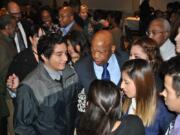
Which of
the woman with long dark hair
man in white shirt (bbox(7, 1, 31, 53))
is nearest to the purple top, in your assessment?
the woman with long dark hair

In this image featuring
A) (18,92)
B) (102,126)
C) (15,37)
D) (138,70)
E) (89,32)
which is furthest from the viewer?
(89,32)

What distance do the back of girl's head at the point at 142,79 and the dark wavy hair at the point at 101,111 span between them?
16.1 inches

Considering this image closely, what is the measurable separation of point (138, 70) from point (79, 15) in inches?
169

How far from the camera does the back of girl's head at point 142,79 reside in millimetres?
2432

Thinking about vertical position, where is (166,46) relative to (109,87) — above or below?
below

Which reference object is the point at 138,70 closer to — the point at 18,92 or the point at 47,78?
the point at 47,78

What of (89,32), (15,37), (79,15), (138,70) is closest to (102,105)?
(138,70)

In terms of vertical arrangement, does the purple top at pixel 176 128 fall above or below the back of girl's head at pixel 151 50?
below

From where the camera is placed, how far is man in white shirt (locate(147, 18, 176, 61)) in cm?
414

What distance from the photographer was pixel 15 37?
4688 millimetres

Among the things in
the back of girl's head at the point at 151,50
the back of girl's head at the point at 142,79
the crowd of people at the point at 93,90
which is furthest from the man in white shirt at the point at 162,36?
the back of girl's head at the point at 142,79

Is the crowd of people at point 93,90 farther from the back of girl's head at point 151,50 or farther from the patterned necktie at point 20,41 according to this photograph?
the patterned necktie at point 20,41

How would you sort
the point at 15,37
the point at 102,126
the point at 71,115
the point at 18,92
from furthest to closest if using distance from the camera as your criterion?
the point at 15,37, the point at 71,115, the point at 18,92, the point at 102,126

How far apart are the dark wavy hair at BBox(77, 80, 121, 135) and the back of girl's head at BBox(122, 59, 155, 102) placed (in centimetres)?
41
